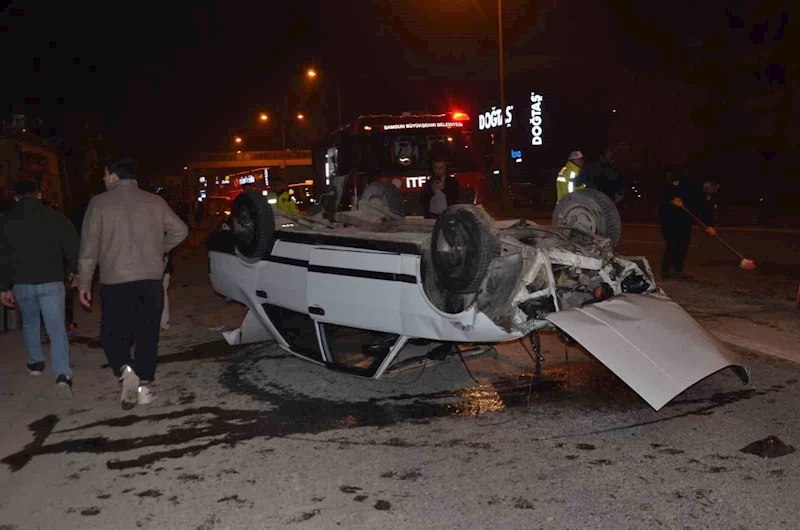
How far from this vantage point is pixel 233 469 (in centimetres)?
445

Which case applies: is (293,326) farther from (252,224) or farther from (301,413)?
(301,413)

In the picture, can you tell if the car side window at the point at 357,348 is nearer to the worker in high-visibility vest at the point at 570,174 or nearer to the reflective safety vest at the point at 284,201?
the worker in high-visibility vest at the point at 570,174

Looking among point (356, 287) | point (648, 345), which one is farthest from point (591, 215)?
point (356, 287)

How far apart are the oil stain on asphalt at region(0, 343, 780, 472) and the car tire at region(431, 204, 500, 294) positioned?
93cm

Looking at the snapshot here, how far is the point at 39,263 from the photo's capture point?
632cm

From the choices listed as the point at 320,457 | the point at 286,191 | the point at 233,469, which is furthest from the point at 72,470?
the point at 286,191

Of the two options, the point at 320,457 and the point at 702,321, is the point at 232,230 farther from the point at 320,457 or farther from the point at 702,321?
the point at 702,321

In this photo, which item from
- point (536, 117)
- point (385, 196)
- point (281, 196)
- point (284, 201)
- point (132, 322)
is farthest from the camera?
point (536, 117)

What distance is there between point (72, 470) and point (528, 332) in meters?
2.93

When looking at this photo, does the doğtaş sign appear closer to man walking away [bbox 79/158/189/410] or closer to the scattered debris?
man walking away [bbox 79/158/189/410]

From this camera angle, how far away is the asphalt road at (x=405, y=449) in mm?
3787

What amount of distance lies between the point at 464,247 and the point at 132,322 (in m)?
2.54

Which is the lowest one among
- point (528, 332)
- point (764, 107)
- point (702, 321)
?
point (702, 321)

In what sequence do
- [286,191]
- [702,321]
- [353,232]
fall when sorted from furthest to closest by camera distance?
1. [286,191]
2. [702,321]
3. [353,232]
